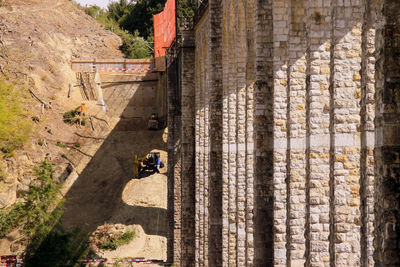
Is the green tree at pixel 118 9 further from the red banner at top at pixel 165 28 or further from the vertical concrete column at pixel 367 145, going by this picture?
the vertical concrete column at pixel 367 145

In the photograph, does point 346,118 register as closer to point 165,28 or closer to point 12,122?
point 165,28

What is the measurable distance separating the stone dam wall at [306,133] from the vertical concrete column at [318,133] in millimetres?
15

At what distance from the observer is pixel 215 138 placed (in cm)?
1595

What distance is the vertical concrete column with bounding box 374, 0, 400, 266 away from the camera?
479 centimetres

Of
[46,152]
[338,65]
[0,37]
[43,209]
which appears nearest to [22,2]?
[0,37]

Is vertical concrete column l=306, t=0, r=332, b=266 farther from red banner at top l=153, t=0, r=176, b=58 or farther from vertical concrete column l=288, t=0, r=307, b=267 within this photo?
red banner at top l=153, t=0, r=176, b=58

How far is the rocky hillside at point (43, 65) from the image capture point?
33.1 m

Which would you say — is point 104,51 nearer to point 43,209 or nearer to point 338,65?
point 43,209

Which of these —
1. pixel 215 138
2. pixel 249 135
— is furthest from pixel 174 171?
pixel 249 135

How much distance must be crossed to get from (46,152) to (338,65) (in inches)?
1178

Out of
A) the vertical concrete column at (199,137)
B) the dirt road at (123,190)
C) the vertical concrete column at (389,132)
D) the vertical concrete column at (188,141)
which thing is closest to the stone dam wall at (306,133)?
the vertical concrete column at (389,132)

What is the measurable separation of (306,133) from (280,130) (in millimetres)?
1328

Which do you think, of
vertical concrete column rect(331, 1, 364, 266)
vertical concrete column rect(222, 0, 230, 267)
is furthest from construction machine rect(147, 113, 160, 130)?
vertical concrete column rect(331, 1, 364, 266)

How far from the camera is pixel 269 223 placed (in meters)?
11.5
